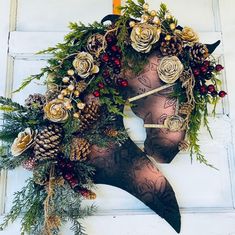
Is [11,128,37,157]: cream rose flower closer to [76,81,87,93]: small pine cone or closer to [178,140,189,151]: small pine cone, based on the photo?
[76,81,87,93]: small pine cone

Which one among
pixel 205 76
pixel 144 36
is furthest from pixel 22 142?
pixel 205 76

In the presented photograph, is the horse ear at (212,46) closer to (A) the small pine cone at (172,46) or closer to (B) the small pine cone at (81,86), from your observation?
(A) the small pine cone at (172,46)

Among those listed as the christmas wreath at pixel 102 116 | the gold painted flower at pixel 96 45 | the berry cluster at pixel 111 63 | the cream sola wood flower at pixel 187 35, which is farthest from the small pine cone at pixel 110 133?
the cream sola wood flower at pixel 187 35

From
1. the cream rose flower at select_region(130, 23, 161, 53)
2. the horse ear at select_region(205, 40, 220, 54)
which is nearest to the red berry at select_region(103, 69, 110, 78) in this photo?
the cream rose flower at select_region(130, 23, 161, 53)

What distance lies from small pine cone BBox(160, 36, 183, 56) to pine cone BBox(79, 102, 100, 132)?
0.88 ft

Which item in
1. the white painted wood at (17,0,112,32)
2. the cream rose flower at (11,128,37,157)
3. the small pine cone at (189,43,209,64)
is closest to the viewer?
the cream rose flower at (11,128,37,157)

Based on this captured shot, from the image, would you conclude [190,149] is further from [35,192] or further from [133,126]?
[35,192]

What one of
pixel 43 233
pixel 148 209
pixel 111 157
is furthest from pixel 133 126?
pixel 43 233

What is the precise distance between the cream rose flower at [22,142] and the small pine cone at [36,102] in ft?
0.24

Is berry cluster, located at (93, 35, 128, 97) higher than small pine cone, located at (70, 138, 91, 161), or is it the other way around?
berry cluster, located at (93, 35, 128, 97)

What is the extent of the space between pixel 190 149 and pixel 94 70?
1.24 ft

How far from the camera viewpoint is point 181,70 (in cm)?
85

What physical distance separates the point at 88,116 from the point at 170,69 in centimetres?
27

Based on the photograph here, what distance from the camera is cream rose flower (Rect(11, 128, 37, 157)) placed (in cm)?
75
